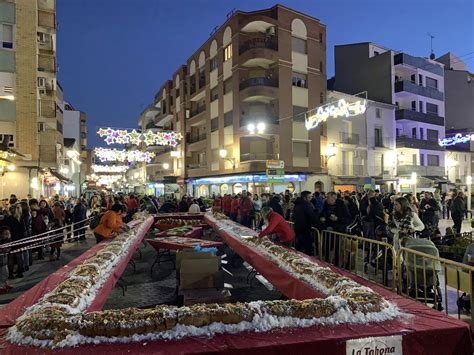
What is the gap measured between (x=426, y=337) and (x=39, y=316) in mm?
3237

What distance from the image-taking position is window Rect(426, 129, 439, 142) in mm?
40781

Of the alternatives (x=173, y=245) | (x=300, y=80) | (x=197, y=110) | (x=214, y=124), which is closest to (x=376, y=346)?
(x=173, y=245)

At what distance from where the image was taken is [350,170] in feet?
114

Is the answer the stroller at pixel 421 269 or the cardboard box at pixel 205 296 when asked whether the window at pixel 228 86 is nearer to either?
the stroller at pixel 421 269

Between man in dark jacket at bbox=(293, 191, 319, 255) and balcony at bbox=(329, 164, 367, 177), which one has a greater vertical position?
balcony at bbox=(329, 164, 367, 177)

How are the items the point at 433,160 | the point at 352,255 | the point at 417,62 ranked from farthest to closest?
the point at 433,160 < the point at 417,62 < the point at 352,255

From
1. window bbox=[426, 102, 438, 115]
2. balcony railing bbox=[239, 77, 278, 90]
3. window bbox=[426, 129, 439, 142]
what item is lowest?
window bbox=[426, 129, 439, 142]

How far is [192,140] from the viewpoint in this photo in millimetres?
44281

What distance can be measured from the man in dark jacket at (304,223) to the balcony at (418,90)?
3367cm

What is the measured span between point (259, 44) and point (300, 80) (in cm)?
495

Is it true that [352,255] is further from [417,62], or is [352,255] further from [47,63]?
[417,62]

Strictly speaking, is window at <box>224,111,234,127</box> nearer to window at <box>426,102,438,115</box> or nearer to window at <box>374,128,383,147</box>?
window at <box>374,128,383,147</box>

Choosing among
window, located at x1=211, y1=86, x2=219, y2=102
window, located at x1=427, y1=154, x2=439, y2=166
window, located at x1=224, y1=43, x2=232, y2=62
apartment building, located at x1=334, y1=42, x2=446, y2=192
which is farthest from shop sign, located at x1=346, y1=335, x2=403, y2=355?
window, located at x1=427, y1=154, x2=439, y2=166

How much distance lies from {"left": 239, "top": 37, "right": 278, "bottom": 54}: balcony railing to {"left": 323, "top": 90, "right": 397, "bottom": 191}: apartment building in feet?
23.9
